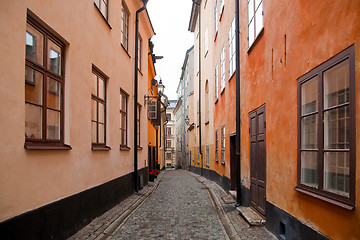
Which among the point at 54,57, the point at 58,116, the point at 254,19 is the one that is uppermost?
the point at 254,19

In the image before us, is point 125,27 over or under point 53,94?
over

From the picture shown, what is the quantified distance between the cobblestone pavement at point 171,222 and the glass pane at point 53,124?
1.70m

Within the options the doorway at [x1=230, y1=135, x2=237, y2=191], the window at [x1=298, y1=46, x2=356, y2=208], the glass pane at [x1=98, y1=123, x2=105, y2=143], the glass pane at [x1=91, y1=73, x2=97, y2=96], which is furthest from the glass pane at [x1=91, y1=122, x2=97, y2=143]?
the doorway at [x1=230, y1=135, x2=237, y2=191]

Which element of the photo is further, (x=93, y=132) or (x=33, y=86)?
(x=93, y=132)

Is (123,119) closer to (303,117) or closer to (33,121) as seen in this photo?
(33,121)

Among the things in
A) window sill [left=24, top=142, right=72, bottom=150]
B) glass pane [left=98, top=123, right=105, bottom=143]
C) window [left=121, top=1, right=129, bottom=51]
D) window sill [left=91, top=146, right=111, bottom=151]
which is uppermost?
window [left=121, top=1, right=129, bottom=51]

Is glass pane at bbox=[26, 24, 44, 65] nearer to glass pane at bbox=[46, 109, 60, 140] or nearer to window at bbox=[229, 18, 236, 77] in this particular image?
glass pane at bbox=[46, 109, 60, 140]

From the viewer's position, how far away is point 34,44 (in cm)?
442

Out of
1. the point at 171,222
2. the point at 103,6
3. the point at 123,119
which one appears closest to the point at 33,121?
the point at 171,222

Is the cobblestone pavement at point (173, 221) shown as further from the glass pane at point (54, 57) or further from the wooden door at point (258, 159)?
the glass pane at point (54, 57)

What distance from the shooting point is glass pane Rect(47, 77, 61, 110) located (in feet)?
15.8

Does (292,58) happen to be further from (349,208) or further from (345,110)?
(349,208)

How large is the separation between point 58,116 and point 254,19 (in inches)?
184

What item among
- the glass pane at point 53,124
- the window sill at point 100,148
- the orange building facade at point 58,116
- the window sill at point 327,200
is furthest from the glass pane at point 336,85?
the window sill at point 100,148
